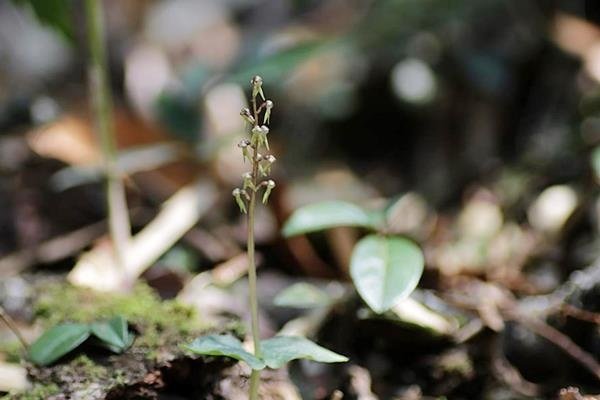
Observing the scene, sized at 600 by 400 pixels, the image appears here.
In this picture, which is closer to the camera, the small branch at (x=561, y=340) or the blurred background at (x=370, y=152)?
the small branch at (x=561, y=340)

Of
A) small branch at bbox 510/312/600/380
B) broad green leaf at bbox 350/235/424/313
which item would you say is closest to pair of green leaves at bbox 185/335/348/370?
broad green leaf at bbox 350/235/424/313

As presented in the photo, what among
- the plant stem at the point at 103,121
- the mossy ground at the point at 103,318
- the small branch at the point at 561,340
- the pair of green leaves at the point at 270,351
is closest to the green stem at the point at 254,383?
the pair of green leaves at the point at 270,351

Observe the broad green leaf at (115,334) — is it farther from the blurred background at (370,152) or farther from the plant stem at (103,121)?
the plant stem at (103,121)

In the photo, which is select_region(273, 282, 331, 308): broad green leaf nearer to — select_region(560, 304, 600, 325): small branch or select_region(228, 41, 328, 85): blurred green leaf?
select_region(560, 304, 600, 325): small branch

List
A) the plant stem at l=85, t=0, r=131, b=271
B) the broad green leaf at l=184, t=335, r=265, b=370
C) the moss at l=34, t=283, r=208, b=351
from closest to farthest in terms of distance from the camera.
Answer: the broad green leaf at l=184, t=335, r=265, b=370 → the moss at l=34, t=283, r=208, b=351 → the plant stem at l=85, t=0, r=131, b=271

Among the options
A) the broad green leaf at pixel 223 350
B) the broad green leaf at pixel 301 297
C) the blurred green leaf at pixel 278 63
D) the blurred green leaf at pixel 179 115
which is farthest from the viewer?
the blurred green leaf at pixel 179 115

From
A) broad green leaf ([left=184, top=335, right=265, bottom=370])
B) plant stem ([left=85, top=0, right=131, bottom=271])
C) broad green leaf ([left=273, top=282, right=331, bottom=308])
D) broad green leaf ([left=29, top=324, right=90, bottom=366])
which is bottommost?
broad green leaf ([left=184, top=335, right=265, bottom=370])

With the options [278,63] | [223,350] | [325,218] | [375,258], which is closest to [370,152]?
[278,63]
